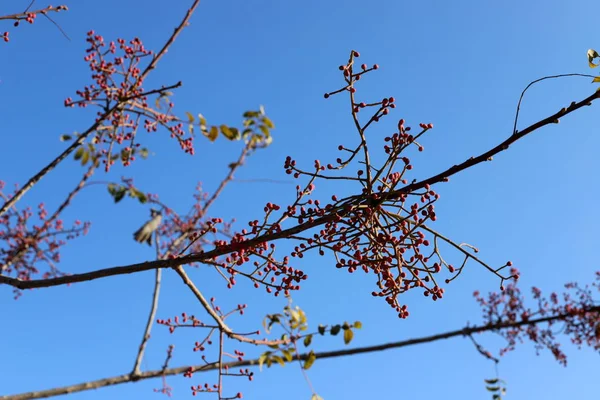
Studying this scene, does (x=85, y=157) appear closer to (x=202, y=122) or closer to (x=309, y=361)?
(x=202, y=122)

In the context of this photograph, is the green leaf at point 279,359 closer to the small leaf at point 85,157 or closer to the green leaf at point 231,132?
the green leaf at point 231,132

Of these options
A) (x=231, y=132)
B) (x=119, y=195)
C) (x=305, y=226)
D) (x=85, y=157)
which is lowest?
(x=305, y=226)

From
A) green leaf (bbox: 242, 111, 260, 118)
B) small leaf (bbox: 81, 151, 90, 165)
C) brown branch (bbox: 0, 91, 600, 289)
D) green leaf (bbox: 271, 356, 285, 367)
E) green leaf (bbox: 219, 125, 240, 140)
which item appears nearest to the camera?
brown branch (bbox: 0, 91, 600, 289)

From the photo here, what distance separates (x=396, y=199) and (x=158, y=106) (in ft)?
10.8

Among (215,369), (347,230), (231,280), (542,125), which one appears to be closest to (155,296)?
(215,369)

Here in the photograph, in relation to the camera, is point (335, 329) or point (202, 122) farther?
point (202, 122)

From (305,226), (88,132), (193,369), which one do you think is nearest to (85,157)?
(88,132)

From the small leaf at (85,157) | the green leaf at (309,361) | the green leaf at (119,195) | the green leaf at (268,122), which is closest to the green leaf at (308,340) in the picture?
the green leaf at (309,361)

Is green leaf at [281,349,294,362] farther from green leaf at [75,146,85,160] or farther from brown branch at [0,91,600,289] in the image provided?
green leaf at [75,146,85,160]

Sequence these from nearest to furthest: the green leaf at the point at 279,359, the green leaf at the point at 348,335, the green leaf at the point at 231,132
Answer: the green leaf at the point at 348,335, the green leaf at the point at 279,359, the green leaf at the point at 231,132

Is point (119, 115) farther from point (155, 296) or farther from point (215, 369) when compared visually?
point (215, 369)

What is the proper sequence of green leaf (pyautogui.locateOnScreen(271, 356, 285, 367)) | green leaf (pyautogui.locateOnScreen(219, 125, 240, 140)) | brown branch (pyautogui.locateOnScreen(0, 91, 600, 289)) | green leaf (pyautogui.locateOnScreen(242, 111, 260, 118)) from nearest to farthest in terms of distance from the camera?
brown branch (pyautogui.locateOnScreen(0, 91, 600, 289)) → green leaf (pyautogui.locateOnScreen(271, 356, 285, 367)) → green leaf (pyautogui.locateOnScreen(219, 125, 240, 140)) → green leaf (pyautogui.locateOnScreen(242, 111, 260, 118))

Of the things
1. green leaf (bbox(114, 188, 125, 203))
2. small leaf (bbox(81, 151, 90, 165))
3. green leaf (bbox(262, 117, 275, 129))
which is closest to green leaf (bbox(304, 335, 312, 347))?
green leaf (bbox(262, 117, 275, 129))

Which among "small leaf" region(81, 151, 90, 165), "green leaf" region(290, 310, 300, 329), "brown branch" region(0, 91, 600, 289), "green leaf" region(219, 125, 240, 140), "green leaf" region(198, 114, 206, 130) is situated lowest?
"brown branch" region(0, 91, 600, 289)
